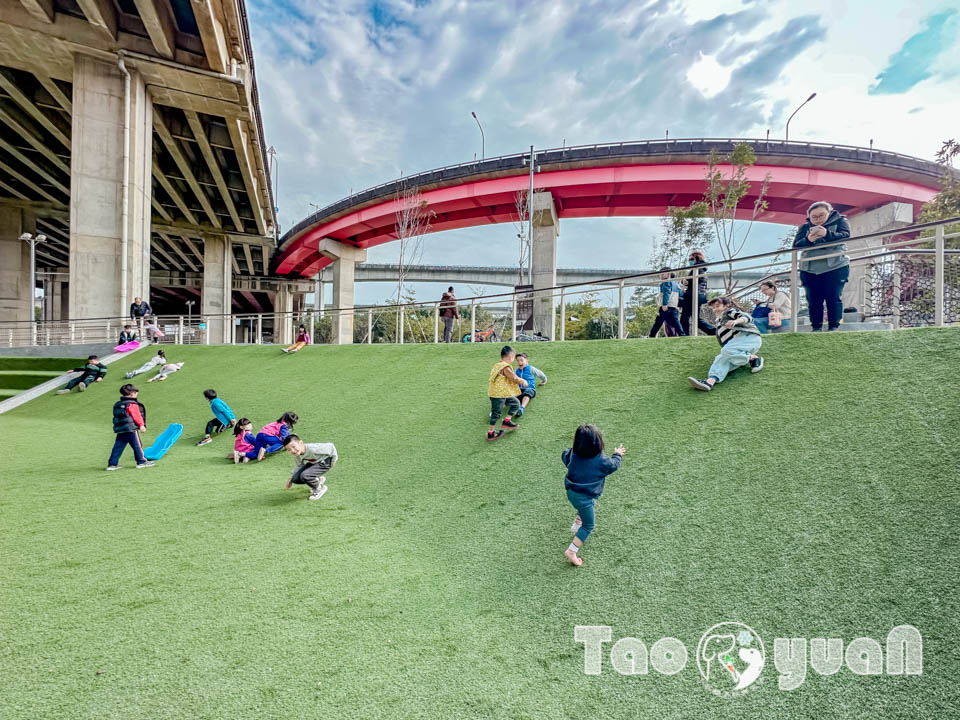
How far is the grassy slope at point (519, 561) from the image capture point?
2.27m

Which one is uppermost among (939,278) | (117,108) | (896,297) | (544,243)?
(117,108)

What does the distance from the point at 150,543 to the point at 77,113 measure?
19.4 meters

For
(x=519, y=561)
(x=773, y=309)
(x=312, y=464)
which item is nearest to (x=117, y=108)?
(x=312, y=464)

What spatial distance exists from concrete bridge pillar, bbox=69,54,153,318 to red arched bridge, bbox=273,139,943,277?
11309mm

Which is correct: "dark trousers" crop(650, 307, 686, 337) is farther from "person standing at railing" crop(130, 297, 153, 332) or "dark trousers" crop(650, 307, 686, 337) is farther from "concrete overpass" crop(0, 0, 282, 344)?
"person standing at railing" crop(130, 297, 153, 332)

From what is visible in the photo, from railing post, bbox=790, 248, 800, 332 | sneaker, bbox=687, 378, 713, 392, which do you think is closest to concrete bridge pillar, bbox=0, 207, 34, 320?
sneaker, bbox=687, 378, 713, 392

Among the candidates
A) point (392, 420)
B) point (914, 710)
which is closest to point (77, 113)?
point (392, 420)

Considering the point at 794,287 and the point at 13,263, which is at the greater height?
the point at 13,263

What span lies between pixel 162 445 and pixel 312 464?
3796 mm

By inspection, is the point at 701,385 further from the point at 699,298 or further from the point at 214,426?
the point at 214,426

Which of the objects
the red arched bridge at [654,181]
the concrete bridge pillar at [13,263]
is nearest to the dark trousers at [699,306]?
the red arched bridge at [654,181]

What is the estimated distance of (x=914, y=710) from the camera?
1973mm

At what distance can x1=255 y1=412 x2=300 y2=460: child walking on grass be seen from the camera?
22.6ft

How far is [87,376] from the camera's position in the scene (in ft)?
40.1
